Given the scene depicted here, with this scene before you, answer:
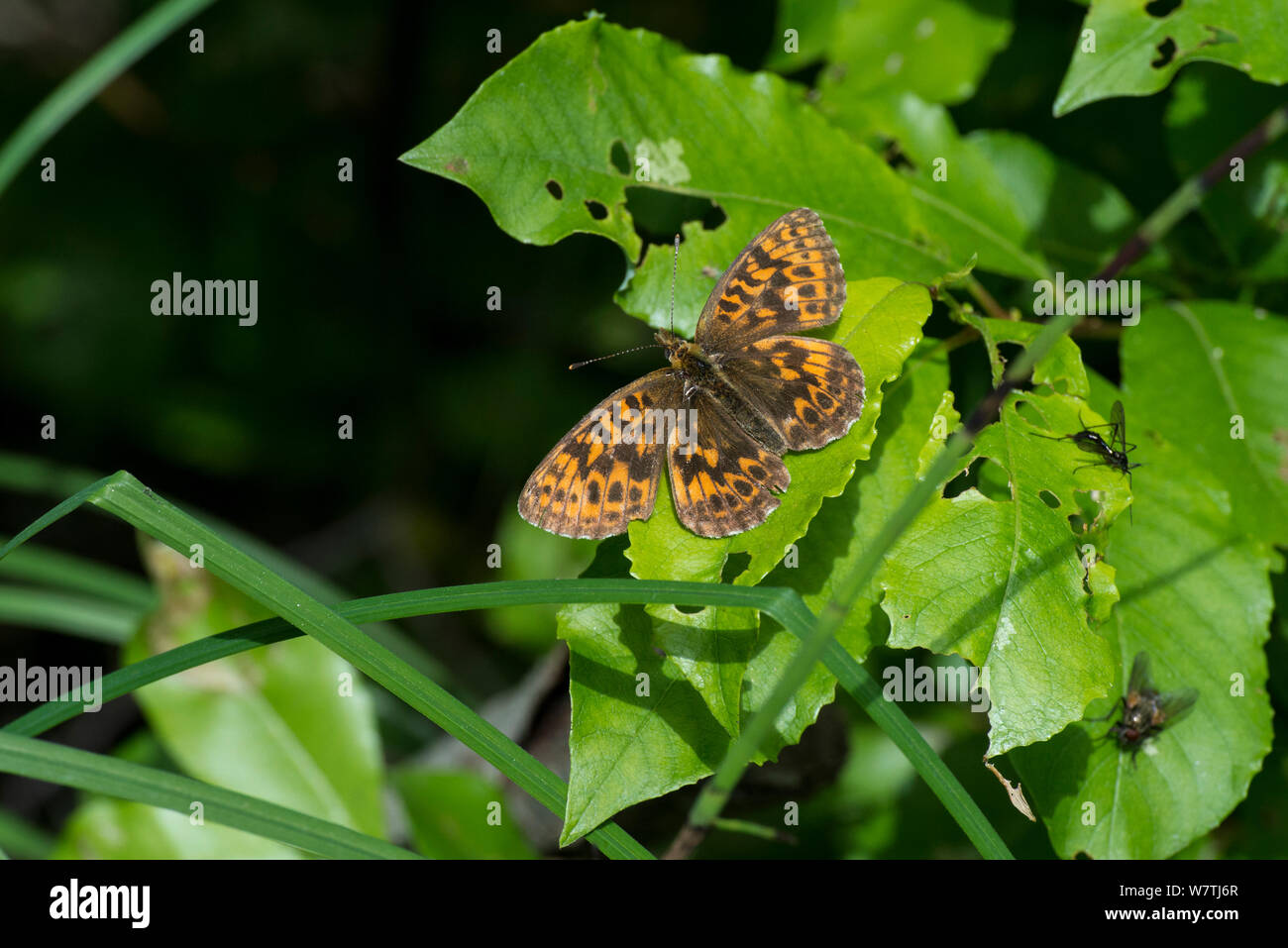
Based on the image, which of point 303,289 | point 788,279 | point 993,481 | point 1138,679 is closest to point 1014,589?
point 993,481

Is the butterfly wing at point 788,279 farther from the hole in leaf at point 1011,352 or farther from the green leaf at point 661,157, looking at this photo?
the hole in leaf at point 1011,352

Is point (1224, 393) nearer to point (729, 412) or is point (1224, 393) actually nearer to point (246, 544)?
point (729, 412)

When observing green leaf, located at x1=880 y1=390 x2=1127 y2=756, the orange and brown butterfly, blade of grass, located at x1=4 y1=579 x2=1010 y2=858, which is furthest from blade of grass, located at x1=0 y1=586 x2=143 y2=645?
green leaf, located at x1=880 y1=390 x2=1127 y2=756

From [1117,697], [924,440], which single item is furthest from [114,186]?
[1117,697]

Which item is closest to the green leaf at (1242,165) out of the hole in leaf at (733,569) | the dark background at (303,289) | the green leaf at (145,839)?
the hole in leaf at (733,569)

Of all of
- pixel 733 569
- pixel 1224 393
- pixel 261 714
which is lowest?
pixel 261 714

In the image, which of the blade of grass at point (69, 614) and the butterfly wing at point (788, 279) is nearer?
the butterfly wing at point (788, 279)
